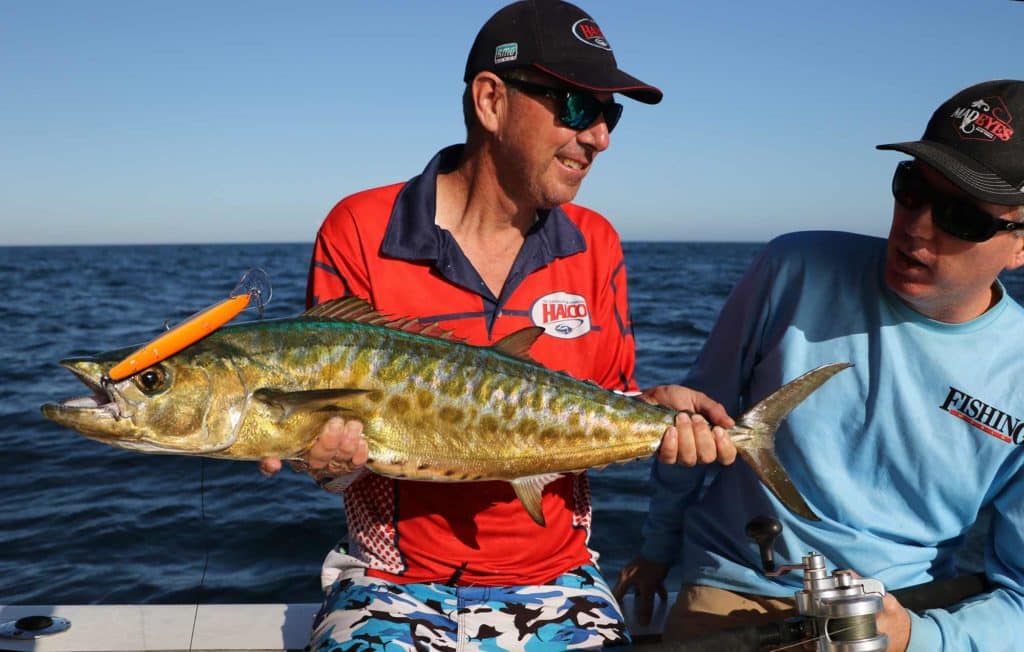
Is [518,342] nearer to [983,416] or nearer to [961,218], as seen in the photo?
[961,218]

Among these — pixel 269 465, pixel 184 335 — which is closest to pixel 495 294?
pixel 269 465

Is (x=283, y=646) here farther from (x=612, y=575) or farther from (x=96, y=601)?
(x=612, y=575)

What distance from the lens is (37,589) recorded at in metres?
8.02

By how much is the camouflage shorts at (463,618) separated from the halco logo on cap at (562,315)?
103cm

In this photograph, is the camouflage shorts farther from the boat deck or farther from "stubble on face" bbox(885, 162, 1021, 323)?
"stubble on face" bbox(885, 162, 1021, 323)

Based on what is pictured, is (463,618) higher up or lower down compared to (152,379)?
lower down

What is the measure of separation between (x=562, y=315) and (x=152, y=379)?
1654mm

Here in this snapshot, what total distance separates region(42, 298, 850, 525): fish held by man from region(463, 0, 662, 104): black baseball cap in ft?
3.28

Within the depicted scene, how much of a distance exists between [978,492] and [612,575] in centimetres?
529

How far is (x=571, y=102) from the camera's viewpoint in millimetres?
3717

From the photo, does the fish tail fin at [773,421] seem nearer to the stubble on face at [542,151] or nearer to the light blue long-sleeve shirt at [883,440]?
the light blue long-sleeve shirt at [883,440]

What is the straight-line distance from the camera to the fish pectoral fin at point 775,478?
140 inches

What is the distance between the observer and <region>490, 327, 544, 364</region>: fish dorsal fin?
3619 mm

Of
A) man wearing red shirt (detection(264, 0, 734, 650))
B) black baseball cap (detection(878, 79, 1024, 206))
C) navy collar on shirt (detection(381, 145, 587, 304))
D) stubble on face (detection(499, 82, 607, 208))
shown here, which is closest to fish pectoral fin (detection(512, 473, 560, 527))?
man wearing red shirt (detection(264, 0, 734, 650))
